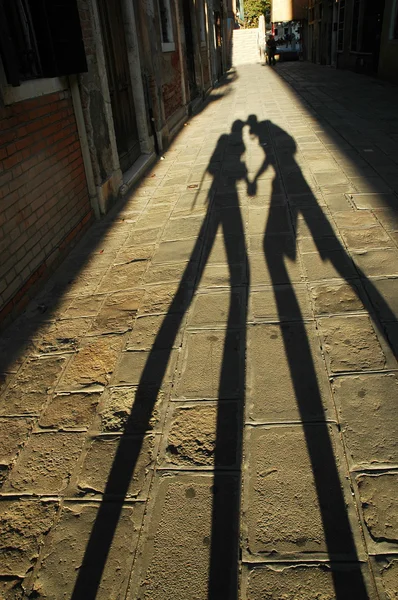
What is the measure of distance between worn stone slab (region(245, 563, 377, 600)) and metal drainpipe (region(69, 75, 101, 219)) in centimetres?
454

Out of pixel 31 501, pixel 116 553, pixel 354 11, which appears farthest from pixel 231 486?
pixel 354 11

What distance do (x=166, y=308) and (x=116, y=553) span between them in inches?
74.6

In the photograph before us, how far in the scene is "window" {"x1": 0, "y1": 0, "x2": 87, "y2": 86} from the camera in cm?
397

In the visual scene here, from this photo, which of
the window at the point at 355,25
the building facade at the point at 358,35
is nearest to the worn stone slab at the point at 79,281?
the building facade at the point at 358,35

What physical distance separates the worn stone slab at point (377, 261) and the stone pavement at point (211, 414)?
0.02 meters

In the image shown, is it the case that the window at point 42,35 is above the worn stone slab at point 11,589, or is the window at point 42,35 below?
above

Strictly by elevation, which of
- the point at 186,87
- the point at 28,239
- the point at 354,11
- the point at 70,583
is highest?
the point at 354,11

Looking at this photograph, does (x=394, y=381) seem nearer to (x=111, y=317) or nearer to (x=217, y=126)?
(x=111, y=317)

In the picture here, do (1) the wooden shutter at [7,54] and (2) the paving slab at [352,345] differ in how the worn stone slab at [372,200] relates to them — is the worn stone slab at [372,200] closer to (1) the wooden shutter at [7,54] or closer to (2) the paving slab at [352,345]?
(2) the paving slab at [352,345]

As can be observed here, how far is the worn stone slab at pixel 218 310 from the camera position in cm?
313

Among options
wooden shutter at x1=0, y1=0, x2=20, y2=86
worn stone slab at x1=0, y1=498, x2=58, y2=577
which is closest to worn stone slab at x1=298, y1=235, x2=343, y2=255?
wooden shutter at x1=0, y1=0, x2=20, y2=86

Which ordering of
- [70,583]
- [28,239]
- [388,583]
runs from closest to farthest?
1. [388,583]
2. [70,583]
3. [28,239]

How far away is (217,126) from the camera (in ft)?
34.0

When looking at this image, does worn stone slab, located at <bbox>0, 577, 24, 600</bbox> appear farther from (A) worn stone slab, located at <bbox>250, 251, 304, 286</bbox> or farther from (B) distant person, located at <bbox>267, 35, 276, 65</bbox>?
(B) distant person, located at <bbox>267, 35, 276, 65</bbox>
